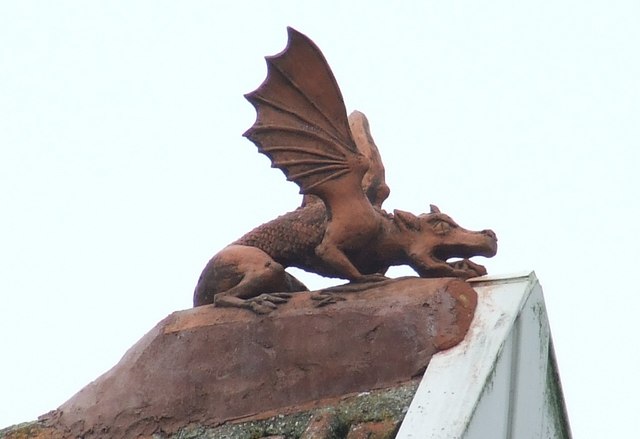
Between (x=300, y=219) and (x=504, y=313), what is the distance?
119 cm


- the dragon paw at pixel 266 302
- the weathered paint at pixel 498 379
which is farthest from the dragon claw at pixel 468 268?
the dragon paw at pixel 266 302

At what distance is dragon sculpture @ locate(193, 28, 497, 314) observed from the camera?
7.52 meters

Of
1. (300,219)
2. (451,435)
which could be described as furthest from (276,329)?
(451,435)

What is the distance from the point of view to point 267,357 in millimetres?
7191

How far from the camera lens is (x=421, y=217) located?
7.64m

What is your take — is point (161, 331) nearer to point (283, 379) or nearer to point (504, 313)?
point (283, 379)

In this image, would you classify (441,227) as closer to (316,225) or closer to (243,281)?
(316,225)

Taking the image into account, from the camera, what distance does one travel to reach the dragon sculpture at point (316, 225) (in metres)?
7.52

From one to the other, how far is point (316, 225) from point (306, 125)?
409 millimetres

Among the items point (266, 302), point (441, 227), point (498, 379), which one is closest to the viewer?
point (498, 379)

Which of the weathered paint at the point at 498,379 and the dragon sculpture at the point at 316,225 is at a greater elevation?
the dragon sculpture at the point at 316,225

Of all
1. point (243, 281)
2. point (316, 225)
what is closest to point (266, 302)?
point (243, 281)

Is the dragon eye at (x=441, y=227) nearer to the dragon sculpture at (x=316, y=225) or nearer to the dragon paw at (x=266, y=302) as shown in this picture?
the dragon sculpture at (x=316, y=225)

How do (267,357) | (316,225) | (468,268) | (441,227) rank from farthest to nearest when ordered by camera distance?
(316,225), (441,227), (468,268), (267,357)
